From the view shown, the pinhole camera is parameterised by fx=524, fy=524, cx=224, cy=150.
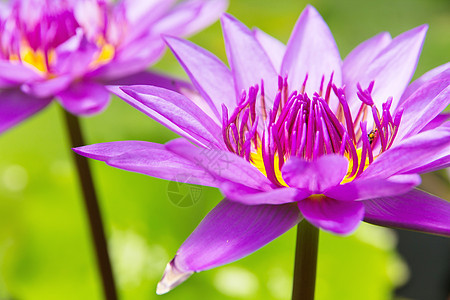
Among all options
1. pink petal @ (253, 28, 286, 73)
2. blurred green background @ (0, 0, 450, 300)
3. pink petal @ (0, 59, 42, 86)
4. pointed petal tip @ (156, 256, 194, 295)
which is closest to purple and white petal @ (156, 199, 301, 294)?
pointed petal tip @ (156, 256, 194, 295)

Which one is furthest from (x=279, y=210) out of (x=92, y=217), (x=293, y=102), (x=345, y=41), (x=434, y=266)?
(x=345, y=41)

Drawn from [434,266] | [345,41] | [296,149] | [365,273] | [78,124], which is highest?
Answer: [296,149]

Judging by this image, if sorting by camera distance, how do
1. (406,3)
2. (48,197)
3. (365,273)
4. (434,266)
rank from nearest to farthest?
(365,273) < (48,197) < (434,266) < (406,3)

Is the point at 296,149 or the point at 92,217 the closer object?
the point at 296,149

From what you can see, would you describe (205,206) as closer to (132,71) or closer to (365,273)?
(365,273)

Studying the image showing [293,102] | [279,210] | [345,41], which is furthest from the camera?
[345,41]

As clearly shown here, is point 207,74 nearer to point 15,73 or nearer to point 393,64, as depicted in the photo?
point 393,64

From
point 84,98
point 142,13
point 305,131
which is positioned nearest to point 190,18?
point 142,13
